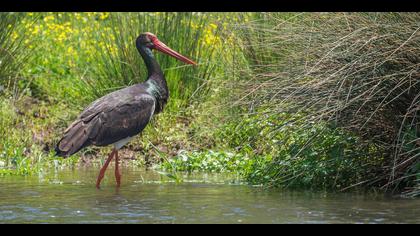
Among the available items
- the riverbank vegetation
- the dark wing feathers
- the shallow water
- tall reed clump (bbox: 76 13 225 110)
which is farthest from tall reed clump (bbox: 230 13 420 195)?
tall reed clump (bbox: 76 13 225 110)

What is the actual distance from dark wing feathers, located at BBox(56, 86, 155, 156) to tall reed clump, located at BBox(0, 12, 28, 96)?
2.77m

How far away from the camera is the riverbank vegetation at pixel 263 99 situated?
8492 mm

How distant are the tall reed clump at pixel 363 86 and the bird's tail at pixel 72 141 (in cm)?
195

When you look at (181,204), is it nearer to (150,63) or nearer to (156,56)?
(150,63)

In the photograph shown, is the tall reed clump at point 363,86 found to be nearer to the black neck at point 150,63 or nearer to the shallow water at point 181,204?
the shallow water at point 181,204

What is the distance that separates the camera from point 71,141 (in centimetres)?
994

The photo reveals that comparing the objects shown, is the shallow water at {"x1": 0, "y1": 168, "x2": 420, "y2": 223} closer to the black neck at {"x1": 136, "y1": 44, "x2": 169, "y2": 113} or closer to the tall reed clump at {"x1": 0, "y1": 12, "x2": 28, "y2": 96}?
the black neck at {"x1": 136, "y1": 44, "x2": 169, "y2": 113}

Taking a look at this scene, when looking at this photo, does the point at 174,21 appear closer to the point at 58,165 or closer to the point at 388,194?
the point at 58,165

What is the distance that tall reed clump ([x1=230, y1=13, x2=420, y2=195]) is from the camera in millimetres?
8352

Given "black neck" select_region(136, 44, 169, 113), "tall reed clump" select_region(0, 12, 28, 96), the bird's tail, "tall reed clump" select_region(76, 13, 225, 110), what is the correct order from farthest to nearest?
"tall reed clump" select_region(0, 12, 28, 96) → "tall reed clump" select_region(76, 13, 225, 110) → "black neck" select_region(136, 44, 169, 113) → the bird's tail

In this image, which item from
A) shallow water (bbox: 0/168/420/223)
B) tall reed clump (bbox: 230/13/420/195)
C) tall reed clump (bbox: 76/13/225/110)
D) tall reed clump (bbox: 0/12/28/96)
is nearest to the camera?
shallow water (bbox: 0/168/420/223)

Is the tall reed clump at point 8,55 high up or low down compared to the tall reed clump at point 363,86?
up

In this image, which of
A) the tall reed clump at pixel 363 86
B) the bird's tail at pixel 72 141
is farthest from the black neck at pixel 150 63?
the tall reed clump at pixel 363 86
